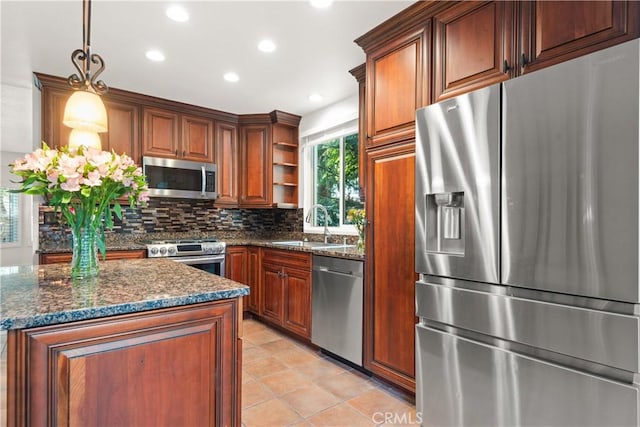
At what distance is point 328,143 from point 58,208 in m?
2.95

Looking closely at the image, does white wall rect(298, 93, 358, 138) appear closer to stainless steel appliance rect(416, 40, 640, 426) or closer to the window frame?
the window frame

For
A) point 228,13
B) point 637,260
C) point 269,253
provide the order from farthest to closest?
point 269,253 < point 228,13 < point 637,260

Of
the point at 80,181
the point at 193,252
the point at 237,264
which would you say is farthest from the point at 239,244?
the point at 80,181

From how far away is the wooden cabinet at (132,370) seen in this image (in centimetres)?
93

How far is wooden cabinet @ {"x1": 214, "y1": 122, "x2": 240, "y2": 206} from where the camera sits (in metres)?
4.06

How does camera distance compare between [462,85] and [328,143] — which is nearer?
[462,85]

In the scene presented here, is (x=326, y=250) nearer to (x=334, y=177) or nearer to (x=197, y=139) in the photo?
(x=334, y=177)

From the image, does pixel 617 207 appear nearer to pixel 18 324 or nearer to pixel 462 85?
pixel 462 85

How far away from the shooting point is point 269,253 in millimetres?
3496

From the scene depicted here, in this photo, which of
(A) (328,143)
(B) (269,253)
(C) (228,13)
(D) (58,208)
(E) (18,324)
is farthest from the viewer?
(A) (328,143)

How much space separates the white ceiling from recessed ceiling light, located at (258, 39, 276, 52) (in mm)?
49

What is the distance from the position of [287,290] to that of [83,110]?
2.25 meters

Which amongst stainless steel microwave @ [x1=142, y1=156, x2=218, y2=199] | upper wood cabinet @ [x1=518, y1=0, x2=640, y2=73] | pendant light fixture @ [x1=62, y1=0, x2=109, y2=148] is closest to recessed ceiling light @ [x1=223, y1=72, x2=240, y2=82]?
stainless steel microwave @ [x1=142, y1=156, x2=218, y2=199]

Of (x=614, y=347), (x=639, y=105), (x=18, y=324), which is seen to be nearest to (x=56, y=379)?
(x=18, y=324)
